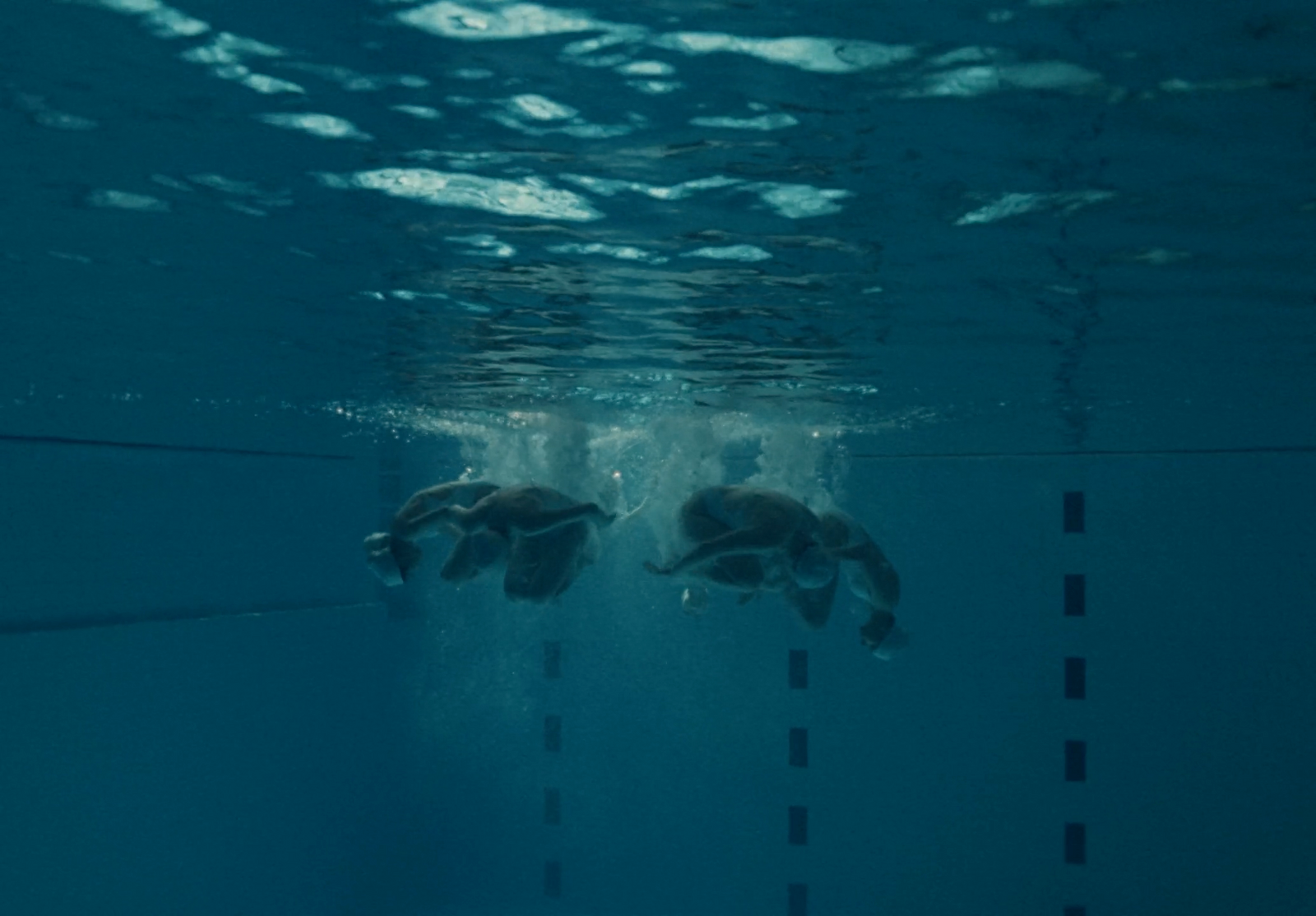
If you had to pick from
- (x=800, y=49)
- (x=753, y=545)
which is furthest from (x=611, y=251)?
(x=753, y=545)

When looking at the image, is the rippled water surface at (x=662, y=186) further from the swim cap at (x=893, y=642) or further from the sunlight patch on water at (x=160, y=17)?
the swim cap at (x=893, y=642)

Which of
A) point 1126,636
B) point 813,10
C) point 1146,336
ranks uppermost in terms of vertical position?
point 813,10

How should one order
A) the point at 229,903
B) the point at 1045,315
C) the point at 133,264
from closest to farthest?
the point at 133,264, the point at 1045,315, the point at 229,903

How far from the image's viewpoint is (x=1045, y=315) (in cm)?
980

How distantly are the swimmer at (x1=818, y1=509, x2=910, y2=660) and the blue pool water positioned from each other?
185 cm

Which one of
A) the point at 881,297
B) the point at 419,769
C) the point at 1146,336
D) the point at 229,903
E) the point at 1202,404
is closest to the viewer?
the point at 881,297

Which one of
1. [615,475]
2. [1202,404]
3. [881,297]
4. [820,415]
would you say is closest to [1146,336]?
[881,297]

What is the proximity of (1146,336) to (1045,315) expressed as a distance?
1.55 meters

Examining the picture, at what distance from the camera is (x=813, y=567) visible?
10039 mm

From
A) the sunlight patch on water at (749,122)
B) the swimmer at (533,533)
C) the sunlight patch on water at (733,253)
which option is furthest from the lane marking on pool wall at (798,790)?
the sunlight patch on water at (749,122)

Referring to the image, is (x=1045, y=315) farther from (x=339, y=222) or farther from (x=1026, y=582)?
(x=1026, y=582)

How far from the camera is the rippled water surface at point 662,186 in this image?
4598mm

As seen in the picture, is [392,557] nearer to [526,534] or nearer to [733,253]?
[526,534]

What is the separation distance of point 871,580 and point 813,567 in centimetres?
126
